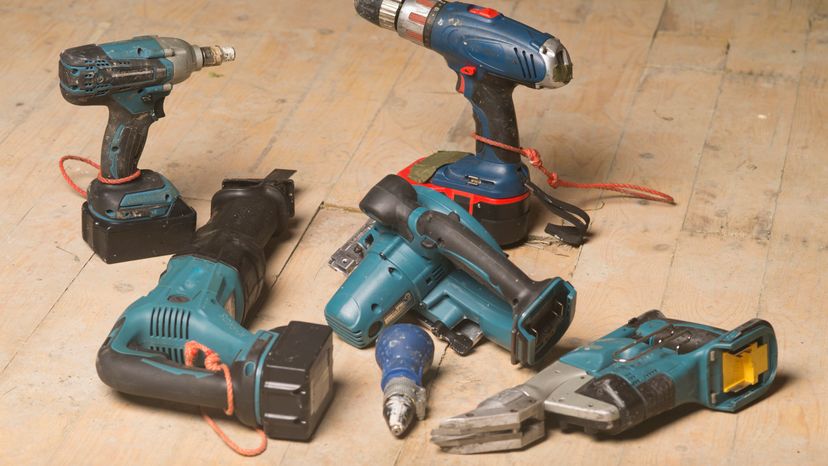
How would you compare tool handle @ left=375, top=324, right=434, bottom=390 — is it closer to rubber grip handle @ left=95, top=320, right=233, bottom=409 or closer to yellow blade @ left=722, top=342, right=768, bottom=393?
rubber grip handle @ left=95, top=320, right=233, bottom=409

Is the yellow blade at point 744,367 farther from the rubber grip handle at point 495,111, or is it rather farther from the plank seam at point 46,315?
the plank seam at point 46,315

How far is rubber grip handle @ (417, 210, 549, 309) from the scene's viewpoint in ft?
8.05

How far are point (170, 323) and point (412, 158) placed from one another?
101 centimetres

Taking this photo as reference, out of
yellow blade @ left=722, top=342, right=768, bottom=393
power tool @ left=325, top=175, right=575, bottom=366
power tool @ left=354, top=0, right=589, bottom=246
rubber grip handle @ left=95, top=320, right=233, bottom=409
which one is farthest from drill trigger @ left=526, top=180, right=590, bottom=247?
rubber grip handle @ left=95, top=320, right=233, bottom=409

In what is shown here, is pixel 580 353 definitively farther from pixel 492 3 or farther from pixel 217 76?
pixel 492 3

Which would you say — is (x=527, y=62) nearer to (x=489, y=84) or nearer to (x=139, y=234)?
(x=489, y=84)

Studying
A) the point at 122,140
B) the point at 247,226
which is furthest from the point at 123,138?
the point at 247,226

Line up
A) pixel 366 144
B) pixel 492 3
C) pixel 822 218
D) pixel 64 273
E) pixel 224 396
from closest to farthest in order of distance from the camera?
1. pixel 224 396
2. pixel 64 273
3. pixel 822 218
4. pixel 366 144
5. pixel 492 3

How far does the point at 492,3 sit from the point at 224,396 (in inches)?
79.8

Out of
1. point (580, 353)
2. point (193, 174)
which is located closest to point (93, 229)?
point (193, 174)

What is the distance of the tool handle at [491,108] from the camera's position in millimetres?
2865

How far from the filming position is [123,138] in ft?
9.23

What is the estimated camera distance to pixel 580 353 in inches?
97.2

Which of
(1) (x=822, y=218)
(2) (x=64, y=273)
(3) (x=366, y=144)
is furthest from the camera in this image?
(3) (x=366, y=144)
